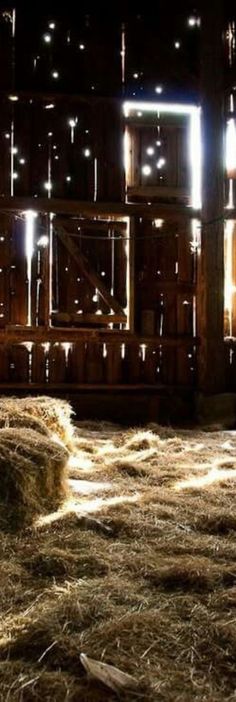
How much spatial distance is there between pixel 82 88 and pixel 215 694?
864cm

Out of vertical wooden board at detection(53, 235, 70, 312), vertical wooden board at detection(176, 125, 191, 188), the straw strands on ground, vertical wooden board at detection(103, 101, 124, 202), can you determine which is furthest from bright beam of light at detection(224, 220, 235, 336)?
the straw strands on ground

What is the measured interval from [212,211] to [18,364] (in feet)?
11.5

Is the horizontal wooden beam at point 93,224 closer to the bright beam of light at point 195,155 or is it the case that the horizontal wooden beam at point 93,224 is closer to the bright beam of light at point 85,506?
the bright beam of light at point 195,155

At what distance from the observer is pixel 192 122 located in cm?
941

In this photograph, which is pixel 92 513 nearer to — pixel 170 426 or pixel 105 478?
pixel 105 478

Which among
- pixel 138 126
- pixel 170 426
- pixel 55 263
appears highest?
pixel 138 126

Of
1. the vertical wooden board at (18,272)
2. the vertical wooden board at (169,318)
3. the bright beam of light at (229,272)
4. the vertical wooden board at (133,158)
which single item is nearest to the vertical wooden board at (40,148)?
the vertical wooden board at (18,272)

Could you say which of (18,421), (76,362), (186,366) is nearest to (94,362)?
(76,362)

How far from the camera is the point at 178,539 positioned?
3.48 metres

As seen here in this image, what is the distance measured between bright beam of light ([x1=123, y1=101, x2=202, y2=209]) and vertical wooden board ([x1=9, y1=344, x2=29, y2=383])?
3309mm

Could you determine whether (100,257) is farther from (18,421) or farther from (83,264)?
(18,421)

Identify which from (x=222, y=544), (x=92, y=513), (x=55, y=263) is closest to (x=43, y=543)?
(x=92, y=513)

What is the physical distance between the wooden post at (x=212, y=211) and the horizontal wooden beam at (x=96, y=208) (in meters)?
0.34

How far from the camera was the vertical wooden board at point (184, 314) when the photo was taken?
29.9 feet
